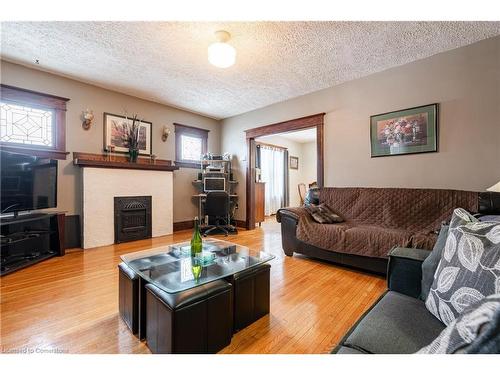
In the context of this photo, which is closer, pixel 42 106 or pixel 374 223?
pixel 374 223

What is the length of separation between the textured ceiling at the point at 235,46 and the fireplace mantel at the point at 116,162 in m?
1.16

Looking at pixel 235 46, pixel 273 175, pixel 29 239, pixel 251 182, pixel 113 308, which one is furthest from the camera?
pixel 273 175

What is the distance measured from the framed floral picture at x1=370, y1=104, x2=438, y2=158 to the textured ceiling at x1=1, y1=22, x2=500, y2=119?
0.67 m

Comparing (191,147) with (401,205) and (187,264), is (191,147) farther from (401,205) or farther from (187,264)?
(401,205)

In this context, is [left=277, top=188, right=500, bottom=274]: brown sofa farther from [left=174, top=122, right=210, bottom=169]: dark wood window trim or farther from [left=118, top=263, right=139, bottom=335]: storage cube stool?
[left=174, top=122, right=210, bottom=169]: dark wood window trim

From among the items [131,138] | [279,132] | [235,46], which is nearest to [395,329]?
[235,46]

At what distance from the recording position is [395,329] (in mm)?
864

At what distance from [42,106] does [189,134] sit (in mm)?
2360

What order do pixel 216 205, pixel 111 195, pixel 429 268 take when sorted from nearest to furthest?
1. pixel 429 268
2. pixel 111 195
3. pixel 216 205

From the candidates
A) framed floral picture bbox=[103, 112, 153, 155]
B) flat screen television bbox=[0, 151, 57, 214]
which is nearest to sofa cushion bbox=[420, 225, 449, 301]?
flat screen television bbox=[0, 151, 57, 214]

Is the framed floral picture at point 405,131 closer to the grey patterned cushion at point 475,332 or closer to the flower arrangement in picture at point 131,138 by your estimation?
the grey patterned cushion at point 475,332

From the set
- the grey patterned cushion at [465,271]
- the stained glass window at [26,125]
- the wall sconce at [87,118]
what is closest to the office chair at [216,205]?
the wall sconce at [87,118]
